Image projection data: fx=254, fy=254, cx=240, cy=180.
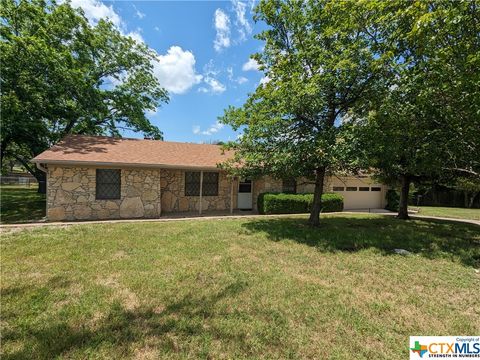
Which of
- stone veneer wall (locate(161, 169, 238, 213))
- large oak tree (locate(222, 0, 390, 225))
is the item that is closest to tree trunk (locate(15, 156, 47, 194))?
stone veneer wall (locate(161, 169, 238, 213))

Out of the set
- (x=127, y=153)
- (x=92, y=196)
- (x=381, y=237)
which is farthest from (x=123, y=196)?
(x=381, y=237)

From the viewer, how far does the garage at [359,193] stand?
16.3m

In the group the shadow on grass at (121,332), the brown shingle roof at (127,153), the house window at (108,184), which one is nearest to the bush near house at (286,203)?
the brown shingle roof at (127,153)

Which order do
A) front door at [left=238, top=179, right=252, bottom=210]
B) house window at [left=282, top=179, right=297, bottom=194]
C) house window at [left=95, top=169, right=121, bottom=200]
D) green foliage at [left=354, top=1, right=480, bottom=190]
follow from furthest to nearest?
1. house window at [left=282, top=179, right=297, bottom=194]
2. front door at [left=238, top=179, right=252, bottom=210]
3. house window at [left=95, top=169, right=121, bottom=200]
4. green foliage at [left=354, top=1, right=480, bottom=190]

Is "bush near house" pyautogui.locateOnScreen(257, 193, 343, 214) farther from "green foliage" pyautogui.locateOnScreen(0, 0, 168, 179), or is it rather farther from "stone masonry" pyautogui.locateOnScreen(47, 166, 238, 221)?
"green foliage" pyautogui.locateOnScreen(0, 0, 168, 179)

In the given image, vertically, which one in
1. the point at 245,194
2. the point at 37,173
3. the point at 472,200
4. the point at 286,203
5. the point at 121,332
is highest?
the point at 37,173

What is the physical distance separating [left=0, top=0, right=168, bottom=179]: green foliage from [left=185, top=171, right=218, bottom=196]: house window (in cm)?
760

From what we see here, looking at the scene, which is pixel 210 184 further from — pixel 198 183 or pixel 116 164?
pixel 116 164

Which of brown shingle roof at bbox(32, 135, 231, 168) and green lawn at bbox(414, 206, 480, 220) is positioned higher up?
brown shingle roof at bbox(32, 135, 231, 168)

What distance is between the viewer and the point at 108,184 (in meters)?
Result: 10.9

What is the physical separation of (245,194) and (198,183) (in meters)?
2.75

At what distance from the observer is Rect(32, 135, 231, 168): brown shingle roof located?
10.1m

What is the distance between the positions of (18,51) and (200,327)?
53.3ft

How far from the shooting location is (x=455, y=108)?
231 inches
